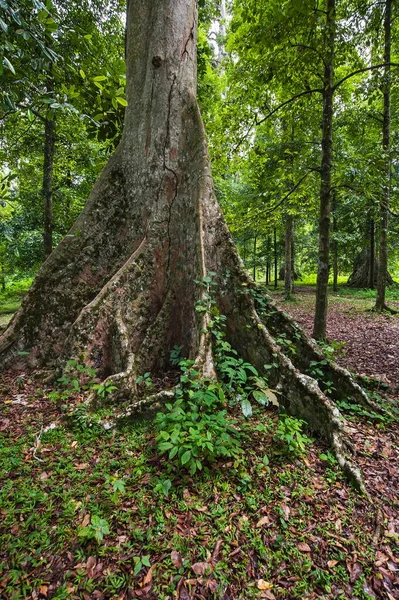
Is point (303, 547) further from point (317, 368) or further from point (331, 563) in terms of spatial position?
point (317, 368)

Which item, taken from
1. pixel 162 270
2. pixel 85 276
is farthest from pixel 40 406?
pixel 162 270

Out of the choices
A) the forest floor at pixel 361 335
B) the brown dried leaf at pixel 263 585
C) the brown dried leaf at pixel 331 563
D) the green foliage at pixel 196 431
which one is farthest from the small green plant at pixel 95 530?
the forest floor at pixel 361 335

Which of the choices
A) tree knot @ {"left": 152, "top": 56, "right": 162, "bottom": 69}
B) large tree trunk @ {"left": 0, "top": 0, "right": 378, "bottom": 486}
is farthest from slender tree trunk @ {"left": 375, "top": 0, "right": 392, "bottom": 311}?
tree knot @ {"left": 152, "top": 56, "right": 162, "bottom": 69}

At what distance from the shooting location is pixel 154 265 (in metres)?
4.03

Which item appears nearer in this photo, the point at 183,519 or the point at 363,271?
the point at 183,519

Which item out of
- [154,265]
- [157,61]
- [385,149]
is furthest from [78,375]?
[385,149]

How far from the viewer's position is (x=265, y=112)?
6918 mm

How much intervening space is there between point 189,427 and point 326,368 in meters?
2.16

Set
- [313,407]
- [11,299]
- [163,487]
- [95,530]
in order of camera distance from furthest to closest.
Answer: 1. [11,299]
2. [313,407]
3. [163,487]
4. [95,530]

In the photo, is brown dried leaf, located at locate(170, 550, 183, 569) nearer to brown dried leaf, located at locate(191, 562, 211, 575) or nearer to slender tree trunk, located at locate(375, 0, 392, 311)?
brown dried leaf, located at locate(191, 562, 211, 575)

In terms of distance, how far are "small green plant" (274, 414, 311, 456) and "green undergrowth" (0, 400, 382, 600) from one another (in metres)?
0.04

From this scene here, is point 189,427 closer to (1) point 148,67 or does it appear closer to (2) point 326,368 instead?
(2) point 326,368

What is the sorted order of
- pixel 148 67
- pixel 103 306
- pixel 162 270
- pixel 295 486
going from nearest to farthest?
pixel 295 486 → pixel 103 306 → pixel 162 270 → pixel 148 67

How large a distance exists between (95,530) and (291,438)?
1.70m
